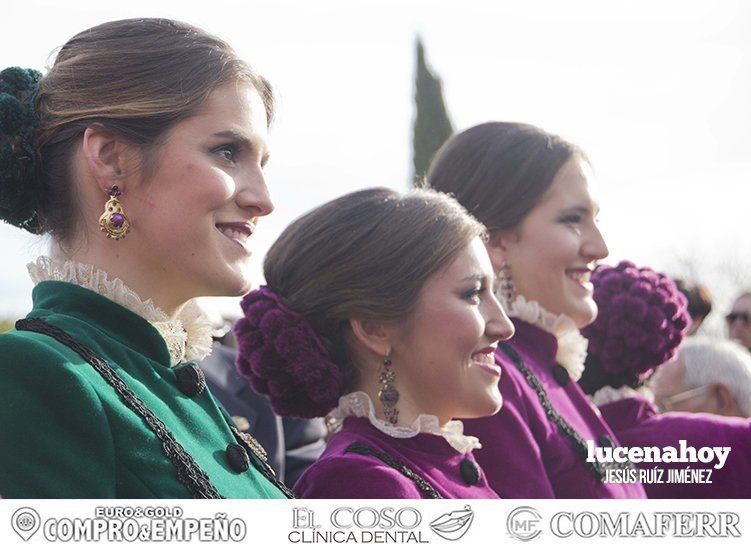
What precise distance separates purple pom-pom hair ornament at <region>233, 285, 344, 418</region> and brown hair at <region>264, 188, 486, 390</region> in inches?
2.5

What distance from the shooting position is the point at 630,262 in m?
4.04

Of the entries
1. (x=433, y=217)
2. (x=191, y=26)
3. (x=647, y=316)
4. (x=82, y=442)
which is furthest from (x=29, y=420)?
(x=647, y=316)

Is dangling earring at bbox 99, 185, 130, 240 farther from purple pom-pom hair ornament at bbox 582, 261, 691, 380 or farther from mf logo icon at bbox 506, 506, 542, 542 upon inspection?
purple pom-pom hair ornament at bbox 582, 261, 691, 380

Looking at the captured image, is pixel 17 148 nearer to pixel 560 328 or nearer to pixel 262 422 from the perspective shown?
pixel 560 328

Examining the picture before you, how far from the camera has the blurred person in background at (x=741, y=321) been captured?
238 inches

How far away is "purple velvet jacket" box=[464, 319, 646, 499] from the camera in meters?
3.03

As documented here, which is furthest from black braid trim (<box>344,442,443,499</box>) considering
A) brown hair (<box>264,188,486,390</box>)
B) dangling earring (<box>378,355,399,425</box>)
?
brown hair (<box>264,188,486,390</box>)

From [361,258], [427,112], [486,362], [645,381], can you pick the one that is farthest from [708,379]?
[427,112]

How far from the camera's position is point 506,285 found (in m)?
3.48

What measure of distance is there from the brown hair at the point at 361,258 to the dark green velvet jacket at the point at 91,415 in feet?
2.37

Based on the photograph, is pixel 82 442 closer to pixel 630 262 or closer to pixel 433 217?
pixel 433 217

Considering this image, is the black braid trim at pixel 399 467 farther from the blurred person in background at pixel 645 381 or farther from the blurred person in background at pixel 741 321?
the blurred person in background at pixel 741 321

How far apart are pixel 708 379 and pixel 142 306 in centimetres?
281

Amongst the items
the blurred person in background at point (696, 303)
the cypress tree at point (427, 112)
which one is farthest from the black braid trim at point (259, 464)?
the cypress tree at point (427, 112)
